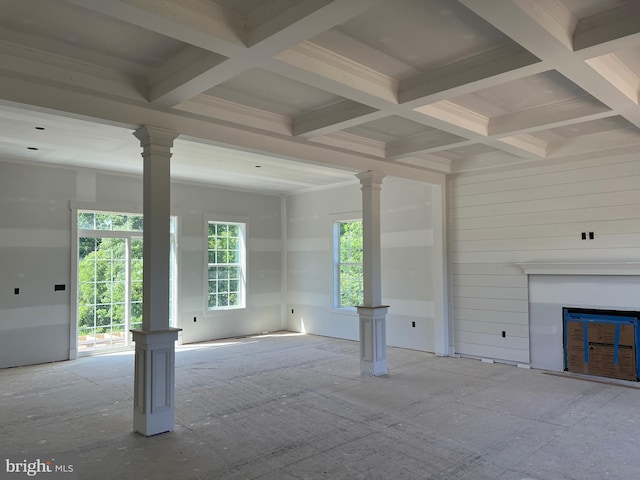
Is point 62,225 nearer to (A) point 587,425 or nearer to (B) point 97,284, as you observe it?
(B) point 97,284

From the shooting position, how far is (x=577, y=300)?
5574 millimetres

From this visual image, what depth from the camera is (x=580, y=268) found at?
548cm

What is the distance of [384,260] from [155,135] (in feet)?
15.4

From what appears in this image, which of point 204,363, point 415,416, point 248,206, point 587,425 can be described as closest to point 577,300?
point 587,425

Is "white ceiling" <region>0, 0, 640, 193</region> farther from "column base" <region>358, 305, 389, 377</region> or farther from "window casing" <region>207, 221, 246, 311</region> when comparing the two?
"window casing" <region>207, 221, 246, 311</region>

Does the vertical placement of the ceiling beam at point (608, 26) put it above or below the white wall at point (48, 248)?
above

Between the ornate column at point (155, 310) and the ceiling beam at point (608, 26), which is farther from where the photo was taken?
the ornate column at point (155, 310)

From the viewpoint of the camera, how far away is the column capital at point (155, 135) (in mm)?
3725

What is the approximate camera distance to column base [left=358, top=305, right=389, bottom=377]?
552 cm

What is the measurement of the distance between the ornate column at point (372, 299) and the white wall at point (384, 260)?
152 cm

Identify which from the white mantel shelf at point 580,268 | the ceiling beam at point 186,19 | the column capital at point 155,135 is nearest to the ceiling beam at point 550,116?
the white mantel shelf at point 580,268

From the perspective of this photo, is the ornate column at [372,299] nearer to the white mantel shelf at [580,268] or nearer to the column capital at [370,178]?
the column capital at [370,178]

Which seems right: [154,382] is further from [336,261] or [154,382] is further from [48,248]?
[336,261]

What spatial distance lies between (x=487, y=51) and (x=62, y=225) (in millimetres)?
5993
